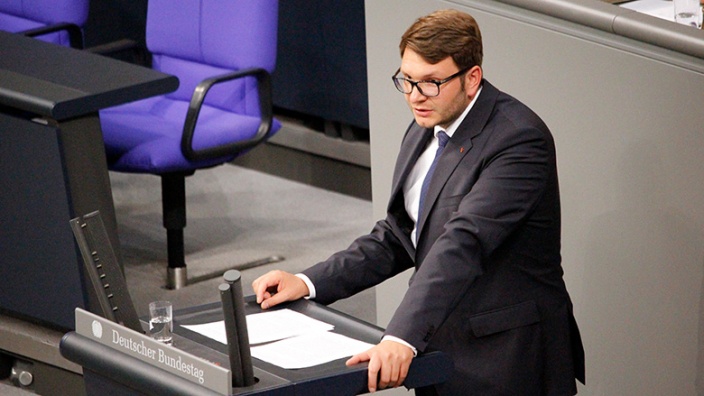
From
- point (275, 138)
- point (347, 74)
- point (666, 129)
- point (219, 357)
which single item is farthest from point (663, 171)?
point (275, 138)

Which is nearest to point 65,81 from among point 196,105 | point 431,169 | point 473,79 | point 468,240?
point 196,105

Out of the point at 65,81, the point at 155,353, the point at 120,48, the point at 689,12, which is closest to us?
the point at 155,353

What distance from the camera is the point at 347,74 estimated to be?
577 centimetres

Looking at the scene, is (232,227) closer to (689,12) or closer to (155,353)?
(689,12)

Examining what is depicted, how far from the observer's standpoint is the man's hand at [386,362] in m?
2.15

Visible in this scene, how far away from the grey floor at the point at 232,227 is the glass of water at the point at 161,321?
236 cm

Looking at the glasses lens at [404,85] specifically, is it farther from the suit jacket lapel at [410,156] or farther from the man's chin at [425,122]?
the suit jacket lapel at [410,156]

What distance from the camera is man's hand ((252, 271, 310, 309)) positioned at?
254cm

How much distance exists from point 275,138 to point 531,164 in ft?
12.5

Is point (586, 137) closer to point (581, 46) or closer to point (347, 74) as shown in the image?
point (581, 46)

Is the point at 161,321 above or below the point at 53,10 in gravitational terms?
above

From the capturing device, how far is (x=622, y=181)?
3.03 m

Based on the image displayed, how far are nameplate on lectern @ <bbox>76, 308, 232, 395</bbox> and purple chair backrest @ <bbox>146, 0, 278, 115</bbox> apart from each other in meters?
2.61

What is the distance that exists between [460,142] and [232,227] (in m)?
3.12
